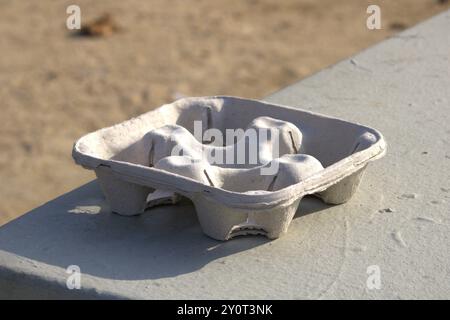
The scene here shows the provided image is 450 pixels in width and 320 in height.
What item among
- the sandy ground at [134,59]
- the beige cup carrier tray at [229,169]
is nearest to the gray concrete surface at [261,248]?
the beige cup carrier tray at [229,169]

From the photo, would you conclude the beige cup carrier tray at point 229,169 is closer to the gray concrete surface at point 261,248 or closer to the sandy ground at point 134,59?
the gray concrete surface at point 261,248

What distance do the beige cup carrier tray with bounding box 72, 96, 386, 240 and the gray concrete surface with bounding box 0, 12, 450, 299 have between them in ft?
0.13

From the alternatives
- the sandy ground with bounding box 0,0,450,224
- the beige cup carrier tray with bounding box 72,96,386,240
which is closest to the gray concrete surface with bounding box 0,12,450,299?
the beige cup carrier tray with bounding box 72,96,386,240

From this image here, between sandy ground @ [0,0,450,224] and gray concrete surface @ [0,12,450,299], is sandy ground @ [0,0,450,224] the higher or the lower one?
the lower one

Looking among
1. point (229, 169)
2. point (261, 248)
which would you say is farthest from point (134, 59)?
point (261, 248)

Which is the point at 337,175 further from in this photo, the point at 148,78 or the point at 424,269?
the point at 148,78

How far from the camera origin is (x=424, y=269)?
148cm

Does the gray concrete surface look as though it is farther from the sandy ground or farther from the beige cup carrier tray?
the sandy ground

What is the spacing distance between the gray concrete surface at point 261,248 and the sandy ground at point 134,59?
1712 millimetres

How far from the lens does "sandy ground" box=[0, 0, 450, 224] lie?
372cm

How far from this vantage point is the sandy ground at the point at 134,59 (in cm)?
372

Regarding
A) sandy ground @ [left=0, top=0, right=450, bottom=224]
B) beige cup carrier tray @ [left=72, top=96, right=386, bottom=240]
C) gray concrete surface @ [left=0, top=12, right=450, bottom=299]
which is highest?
beige cup carrier tray @ [left=72, top=96, right=386, bottom=240]

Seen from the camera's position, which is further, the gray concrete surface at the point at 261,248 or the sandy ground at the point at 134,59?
the sandy ground at the point at 134,59

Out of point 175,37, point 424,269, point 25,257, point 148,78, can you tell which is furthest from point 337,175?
point 175,37
